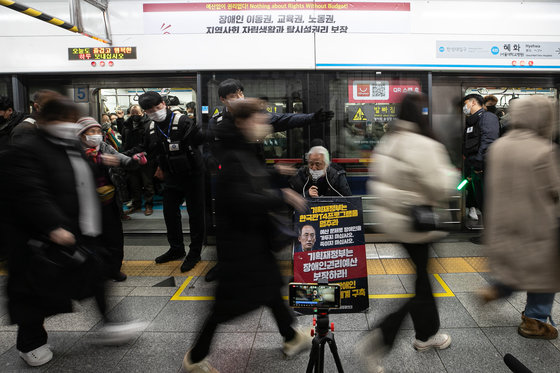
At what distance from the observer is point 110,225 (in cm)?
396

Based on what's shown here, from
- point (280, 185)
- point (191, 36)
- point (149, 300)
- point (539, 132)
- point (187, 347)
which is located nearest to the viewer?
point (539, 132)

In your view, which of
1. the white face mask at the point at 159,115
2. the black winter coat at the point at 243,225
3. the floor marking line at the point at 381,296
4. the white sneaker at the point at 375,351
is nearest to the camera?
the black winter coat at the point at 243,225

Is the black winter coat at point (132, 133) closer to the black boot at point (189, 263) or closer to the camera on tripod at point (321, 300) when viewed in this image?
the black boot at point (189, 263)

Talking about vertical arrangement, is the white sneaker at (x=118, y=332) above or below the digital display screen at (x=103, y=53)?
below

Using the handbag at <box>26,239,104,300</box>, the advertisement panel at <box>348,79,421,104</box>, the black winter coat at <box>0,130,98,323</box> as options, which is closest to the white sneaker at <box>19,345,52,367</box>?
the black winter coat at <box>0,130,98,323</box>

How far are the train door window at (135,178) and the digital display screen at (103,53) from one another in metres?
0.56

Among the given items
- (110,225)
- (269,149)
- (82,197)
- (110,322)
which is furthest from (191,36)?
(110,322)

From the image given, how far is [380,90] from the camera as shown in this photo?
17.2ft

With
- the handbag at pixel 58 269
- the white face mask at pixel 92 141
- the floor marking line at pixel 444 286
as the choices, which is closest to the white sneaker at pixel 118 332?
the handbag at pixel 58 269

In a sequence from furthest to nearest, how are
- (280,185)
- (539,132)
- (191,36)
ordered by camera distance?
(191,36) → (280,185) → (539,132)

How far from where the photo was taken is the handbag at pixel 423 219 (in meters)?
2.49

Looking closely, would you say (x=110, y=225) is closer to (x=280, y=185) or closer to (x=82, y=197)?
(x=82, y=197)

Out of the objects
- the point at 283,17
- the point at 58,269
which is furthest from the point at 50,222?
the point at 283,17

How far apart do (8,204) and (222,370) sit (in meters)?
1.75
